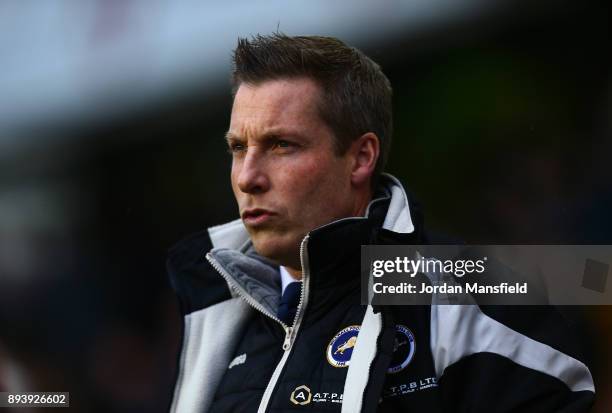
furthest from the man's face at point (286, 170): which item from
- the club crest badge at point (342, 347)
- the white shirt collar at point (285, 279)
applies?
the club crest badge at point (342, 347)

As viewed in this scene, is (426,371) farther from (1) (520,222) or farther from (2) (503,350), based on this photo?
(1) (520,222)

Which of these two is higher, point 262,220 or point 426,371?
point 262,220

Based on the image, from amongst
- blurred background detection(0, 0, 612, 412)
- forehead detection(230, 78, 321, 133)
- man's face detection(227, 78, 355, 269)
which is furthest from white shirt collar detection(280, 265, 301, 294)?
blurred background detection(0, 0, 612, 412)

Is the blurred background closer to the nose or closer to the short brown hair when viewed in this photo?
the short brown hair

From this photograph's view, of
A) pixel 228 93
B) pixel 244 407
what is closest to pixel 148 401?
pixel 228 93

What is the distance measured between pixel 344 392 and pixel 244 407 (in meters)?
0.32

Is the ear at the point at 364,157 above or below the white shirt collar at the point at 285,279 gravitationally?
above

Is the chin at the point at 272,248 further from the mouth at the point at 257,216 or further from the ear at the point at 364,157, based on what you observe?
the ear at the point at 364,157

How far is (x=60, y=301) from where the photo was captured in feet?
14.2

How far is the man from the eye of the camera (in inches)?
62.7

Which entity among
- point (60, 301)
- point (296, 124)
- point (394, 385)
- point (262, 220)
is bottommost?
point (60, 301)

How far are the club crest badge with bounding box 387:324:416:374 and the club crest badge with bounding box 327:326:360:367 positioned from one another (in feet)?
0.30

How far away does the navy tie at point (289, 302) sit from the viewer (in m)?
1.88

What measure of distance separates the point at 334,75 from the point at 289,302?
0.52 m
